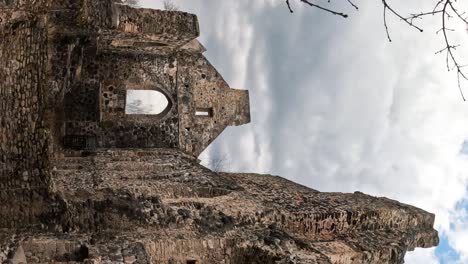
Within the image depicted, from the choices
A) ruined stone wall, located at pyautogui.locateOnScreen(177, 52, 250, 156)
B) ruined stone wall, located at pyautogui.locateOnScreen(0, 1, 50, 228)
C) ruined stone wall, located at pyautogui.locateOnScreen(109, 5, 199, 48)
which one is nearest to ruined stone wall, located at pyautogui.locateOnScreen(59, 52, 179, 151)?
ruined stone wall, located at pyautogui.locateOnScreen(177, 52, 250, 156)

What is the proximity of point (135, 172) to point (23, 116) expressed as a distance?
6.76 m

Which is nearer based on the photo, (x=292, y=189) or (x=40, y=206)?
(x=40, y=206)

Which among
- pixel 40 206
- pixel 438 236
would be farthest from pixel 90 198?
pixel 438 236

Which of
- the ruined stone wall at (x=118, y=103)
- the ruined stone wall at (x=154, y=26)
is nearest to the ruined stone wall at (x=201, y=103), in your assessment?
the ruined stone wall at (x=118, y=103)

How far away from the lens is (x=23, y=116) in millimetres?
9578

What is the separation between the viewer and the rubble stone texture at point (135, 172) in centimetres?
946

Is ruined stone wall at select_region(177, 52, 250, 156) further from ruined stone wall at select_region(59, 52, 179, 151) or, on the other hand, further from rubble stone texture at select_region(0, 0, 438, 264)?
ruined stone wall at select_region(59, 52, 179, 151)

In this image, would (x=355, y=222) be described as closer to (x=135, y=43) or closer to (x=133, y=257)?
(x=133, y=257)

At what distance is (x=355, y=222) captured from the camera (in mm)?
13383

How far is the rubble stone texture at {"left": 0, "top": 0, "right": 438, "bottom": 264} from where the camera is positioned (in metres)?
9.46

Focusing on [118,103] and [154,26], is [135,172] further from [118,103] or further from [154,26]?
[154,26]

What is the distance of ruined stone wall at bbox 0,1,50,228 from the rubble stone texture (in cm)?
2

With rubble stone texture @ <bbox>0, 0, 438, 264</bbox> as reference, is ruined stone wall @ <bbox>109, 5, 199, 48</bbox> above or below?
above

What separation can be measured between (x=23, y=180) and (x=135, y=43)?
31.2ft
